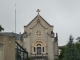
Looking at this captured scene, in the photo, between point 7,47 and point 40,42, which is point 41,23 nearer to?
point 40,42

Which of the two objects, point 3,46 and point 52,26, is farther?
point 52,26

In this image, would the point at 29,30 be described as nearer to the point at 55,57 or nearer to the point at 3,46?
the point at 55,57

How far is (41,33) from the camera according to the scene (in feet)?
249

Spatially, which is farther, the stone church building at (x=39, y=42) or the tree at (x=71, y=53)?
the stone church building at (x=39, y=42)

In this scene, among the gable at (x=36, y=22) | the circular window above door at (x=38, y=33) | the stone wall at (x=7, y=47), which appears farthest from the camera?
the gable at (x=36, y=22)

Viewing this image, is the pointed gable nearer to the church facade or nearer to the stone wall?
the church facade

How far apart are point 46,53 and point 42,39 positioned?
12.8 feet

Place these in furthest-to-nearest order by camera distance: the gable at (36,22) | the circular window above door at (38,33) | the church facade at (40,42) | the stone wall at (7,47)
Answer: the gable at (36,22) → the circular window above door at (38,33) → the church facade at (40,42) → the stone wall at (7,47)

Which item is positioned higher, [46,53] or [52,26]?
[52,26]

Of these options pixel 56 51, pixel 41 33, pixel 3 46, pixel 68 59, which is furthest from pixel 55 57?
pixel 3 46

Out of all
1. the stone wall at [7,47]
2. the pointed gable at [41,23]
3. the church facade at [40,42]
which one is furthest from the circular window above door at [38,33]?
the stone wall at [7,47]

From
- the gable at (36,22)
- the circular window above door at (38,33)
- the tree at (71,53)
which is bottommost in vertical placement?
the tree at (71,53)

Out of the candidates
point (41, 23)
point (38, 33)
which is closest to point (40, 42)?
point (38, 33)

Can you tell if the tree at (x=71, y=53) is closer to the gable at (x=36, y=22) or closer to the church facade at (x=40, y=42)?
the church facade at (x=40, y=42)
